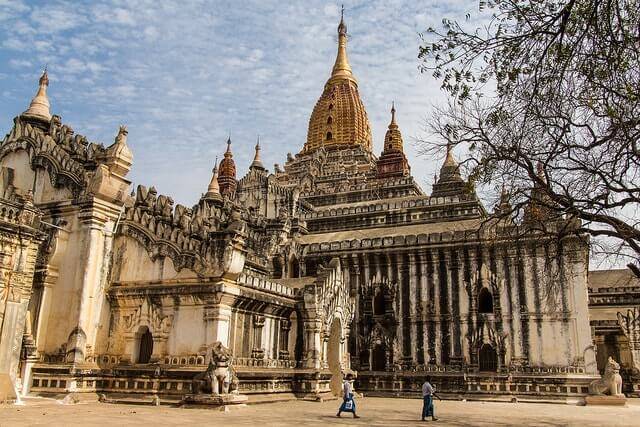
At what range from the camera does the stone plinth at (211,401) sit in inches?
661

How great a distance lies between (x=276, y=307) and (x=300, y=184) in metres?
34.3

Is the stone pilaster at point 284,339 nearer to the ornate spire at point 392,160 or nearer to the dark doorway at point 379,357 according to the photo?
the dark doorway at point 379,357

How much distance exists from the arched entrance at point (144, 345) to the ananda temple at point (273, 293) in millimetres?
106

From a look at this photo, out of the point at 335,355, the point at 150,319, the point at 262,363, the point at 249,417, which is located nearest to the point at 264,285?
the point at 262,363

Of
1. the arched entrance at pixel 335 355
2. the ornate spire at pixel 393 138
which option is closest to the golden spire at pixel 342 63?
the ornate spire at pixel 393 138

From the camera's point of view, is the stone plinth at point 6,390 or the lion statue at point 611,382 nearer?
the stone plinth at point 6,390

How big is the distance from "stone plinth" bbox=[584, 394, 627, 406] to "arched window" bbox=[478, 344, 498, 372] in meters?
5.75

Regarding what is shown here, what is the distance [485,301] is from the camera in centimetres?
3475

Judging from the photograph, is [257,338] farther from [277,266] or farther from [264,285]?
[277,266]

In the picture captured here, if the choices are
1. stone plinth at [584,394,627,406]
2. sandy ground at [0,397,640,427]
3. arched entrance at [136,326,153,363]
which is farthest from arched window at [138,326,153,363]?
stone plinth at [584,394,627,406]

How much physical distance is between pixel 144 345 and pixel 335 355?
9596mm

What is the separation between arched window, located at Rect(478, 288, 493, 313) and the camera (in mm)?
34450

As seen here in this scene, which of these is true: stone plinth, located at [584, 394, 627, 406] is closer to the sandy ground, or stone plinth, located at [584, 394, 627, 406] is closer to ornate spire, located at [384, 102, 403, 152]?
the sandy ground

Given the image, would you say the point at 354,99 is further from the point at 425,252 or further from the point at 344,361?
the point at 344,361
